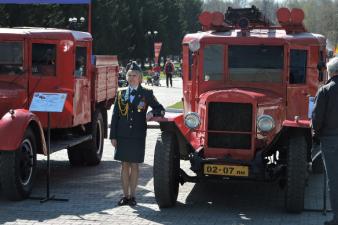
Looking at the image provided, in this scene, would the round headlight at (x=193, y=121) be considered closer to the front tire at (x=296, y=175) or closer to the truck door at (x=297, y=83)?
the front tire at (x=296, y=175)

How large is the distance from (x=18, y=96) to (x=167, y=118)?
7.95 feet

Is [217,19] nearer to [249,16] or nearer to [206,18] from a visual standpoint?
[206,18]

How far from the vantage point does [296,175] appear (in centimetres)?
759

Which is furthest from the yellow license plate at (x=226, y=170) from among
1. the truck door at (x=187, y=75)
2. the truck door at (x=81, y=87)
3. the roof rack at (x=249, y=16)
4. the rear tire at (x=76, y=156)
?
the rear tire at (x=76, y=156)

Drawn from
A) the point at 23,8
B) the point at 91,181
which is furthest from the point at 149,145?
the point at 23,8

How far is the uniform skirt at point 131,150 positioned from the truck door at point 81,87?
191 cm

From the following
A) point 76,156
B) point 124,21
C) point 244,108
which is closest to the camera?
point 244,108

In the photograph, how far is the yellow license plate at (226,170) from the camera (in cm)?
767

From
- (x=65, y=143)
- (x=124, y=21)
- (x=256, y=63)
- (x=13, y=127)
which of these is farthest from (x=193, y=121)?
(x=124, y=21)

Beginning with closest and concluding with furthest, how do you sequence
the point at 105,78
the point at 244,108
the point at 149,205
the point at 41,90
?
the point at 244,108 < the point at 149,205 < the point at 41,90 < the point at 105,78

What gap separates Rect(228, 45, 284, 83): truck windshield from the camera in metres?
8.79

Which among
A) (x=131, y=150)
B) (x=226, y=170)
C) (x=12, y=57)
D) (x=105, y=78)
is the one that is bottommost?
(x=226, y=170)

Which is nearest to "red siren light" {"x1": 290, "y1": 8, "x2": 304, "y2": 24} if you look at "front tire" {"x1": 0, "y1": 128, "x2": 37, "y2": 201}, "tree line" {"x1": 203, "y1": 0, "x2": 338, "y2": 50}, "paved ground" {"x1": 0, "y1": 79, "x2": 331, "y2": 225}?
"paved ground" {"x1": 0, "y1": 79, "x2": 331, "y2": 225}

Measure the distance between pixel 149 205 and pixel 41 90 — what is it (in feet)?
8.41
